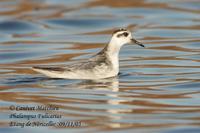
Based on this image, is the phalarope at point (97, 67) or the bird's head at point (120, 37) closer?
the phalarope at point (97, 67)

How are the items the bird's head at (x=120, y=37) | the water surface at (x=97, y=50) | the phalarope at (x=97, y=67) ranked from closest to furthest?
the water surface at (x=97, y=50)
the phalarope at (x=97, y=67)
the bird's head at (x=120, y=37)

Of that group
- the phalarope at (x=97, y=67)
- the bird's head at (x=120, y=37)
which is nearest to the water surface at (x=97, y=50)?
the phalarope at (x=97, y=67)

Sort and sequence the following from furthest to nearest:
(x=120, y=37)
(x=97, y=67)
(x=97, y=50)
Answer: (x=97, y=50) < (x=120, y=37) < (x=97, y=67)

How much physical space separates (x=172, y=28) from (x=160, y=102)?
1280 cm

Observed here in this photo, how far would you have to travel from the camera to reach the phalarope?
64.5ft

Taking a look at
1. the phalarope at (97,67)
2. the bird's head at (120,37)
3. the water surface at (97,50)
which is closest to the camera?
the water surface at (97,50)

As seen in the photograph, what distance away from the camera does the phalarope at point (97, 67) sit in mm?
19656

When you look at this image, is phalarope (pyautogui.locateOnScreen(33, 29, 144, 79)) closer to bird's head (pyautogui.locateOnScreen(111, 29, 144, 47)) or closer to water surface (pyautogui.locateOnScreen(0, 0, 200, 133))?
bird's head (pyautogui.locateOnScreen(111, 29, 144, 47))

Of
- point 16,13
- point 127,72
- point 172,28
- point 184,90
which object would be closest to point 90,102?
point 184,90

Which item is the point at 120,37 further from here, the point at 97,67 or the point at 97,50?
the point at 97,50

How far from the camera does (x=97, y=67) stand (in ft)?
66.6

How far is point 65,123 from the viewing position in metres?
15.7

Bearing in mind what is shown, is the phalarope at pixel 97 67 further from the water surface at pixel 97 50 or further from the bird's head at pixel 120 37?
the water surface at pixel 97 50

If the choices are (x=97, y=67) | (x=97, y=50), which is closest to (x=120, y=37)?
(x=97, y=67)
